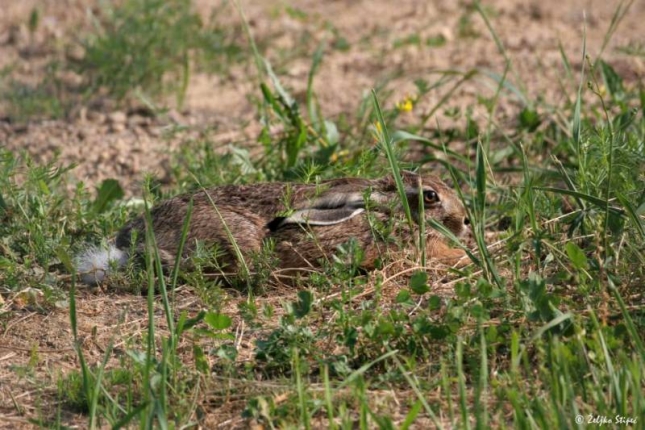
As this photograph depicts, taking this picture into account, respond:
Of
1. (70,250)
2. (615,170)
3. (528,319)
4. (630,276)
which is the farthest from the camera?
(70,250)

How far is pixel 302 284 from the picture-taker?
513 centimetres

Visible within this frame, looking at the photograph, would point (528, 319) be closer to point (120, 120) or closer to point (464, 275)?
point (464, 275)

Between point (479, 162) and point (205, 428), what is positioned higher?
point (479, 162)

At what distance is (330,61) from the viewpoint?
8.67m

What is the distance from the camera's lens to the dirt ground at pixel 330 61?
23.7 ft

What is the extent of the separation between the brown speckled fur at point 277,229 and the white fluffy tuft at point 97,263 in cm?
10

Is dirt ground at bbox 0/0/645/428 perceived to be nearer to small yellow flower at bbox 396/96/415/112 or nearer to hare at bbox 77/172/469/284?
small yellow flower at bbox 396/96/415/112

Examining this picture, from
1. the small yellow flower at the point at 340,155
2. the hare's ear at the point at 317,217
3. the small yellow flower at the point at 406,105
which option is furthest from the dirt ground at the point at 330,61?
the hare's ear at the point at 317,217

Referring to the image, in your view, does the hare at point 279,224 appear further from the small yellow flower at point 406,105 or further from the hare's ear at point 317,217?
the small yellow flower at point 406,105

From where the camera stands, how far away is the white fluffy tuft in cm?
514

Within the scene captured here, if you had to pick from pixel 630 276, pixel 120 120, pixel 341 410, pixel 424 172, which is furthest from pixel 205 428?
pixel 120 120

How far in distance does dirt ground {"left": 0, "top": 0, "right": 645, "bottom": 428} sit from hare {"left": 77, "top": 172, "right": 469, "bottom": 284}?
123cm

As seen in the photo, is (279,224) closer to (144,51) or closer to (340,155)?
(340,155)

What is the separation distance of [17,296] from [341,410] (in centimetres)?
197
